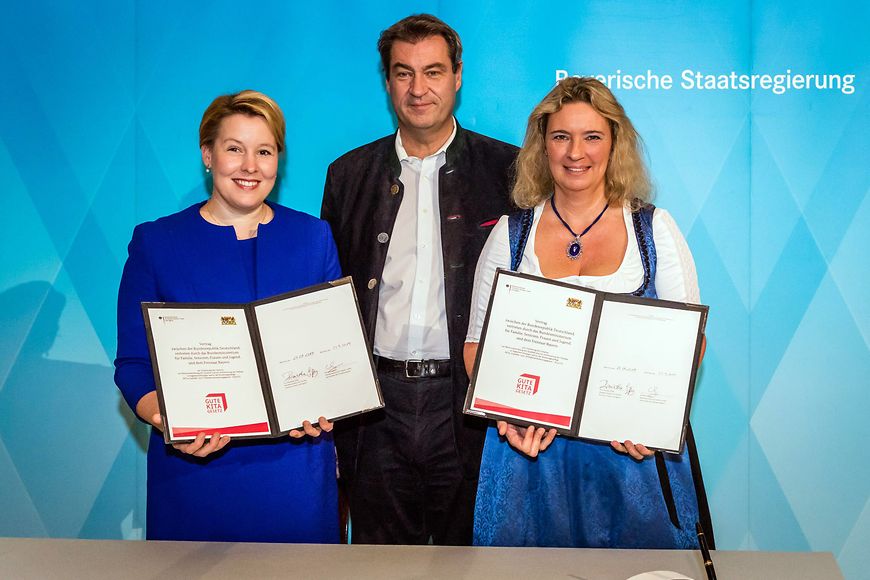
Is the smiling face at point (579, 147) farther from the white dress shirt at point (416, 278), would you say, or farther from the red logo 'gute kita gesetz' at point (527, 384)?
the red logo 'gute kita gesetz' at point (527, 384)

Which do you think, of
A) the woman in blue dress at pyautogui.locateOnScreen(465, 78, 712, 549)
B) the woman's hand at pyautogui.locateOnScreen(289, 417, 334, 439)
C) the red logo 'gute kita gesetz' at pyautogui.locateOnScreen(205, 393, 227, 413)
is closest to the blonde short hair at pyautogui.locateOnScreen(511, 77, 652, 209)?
the woman in blue dress at pyautogui.locateOnScreen(465, 78, 712, 549)

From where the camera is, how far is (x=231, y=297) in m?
2.63

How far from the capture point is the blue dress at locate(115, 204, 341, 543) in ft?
8.51

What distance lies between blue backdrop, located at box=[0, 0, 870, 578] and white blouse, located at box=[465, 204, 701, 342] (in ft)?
3.83

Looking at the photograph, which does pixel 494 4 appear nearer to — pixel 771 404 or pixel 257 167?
pixel 257 167

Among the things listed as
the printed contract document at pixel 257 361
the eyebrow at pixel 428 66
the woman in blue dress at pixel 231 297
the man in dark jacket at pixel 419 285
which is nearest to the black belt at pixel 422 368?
the man in dark jacket at pixel 419 285

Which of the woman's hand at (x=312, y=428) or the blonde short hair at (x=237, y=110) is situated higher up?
the blonde short hair at (x=237, y=110)

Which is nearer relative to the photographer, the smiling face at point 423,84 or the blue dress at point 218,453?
the blue dress at point 218,453

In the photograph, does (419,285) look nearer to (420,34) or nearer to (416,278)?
(416,278)

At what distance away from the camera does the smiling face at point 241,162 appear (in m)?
2.70

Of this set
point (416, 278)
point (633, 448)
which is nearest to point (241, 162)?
point (416, 278)

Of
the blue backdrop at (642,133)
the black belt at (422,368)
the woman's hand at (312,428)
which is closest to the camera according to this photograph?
the woman's hand at (312,428)

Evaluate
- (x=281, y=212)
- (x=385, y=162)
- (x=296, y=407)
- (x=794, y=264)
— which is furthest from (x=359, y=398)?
(x=794, y=264)

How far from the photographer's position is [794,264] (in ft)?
12.2
